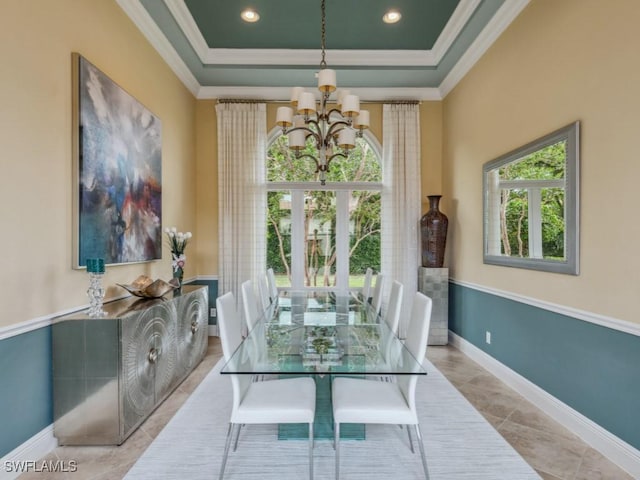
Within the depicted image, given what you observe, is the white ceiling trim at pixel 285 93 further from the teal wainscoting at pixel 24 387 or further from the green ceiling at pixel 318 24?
the teal wainscoting at pixel 24 387

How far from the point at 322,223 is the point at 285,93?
73.7 inches

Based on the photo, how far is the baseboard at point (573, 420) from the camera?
210 centimetres

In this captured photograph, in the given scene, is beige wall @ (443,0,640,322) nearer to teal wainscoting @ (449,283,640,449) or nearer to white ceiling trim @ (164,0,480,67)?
teal wainscoting @ (449,283,640,449)

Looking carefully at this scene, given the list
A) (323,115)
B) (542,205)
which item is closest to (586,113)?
(542,205)

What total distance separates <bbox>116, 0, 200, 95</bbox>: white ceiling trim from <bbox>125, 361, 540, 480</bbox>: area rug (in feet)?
11.2

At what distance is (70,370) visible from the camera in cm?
227

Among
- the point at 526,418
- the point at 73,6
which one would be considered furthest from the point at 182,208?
the point at 526,418

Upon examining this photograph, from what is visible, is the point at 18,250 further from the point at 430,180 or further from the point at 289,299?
the point at 430,180

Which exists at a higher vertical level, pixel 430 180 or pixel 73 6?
A: pixel 73 6

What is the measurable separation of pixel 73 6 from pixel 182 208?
2358 mm

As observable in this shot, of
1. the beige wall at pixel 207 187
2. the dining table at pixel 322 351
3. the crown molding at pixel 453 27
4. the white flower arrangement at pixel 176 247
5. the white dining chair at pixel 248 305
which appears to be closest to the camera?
the dining table at pixel 322 351

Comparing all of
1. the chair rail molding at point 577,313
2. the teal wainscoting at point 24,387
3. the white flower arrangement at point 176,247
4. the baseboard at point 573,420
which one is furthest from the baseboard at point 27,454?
the chair rail molding at point 577,313

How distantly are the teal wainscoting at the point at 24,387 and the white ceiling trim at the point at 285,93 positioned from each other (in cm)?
376

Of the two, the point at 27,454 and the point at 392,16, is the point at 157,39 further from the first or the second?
the point at 27,454
